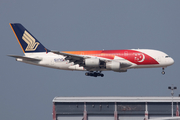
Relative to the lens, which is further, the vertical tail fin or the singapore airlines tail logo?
the singapore airlines tail logo

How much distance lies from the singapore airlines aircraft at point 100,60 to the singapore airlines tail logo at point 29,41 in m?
1.75

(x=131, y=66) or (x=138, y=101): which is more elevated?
(x=131, y=66)

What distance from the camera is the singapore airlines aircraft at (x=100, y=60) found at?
71.2 metres

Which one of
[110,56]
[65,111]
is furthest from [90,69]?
[65,111]

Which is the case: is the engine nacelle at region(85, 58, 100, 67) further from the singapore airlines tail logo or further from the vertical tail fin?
the singapore airlines tail logo

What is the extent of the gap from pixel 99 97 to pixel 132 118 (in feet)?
28.1

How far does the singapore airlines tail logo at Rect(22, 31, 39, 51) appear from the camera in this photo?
79500mm

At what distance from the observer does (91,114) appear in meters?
72.6

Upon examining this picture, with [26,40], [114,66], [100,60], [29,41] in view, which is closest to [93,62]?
[100,60]

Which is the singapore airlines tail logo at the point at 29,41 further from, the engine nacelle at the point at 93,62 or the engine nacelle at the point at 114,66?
the engine nacelle at the point at 114,66

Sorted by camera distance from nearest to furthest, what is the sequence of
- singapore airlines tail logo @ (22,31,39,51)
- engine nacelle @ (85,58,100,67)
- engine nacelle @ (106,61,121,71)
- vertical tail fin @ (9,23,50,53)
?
engine nacelle @ (106,61,121,71), engine nacelle @ (85,58,100,67), vertical tail fin @ (9,23,50,53), singapore airlines tail logo @ (22,31,39,51)

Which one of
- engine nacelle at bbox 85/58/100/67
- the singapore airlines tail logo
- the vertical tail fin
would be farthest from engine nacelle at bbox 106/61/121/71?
the singapore airlines tail logo

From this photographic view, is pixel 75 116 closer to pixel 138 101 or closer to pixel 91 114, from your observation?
pixel 91 114

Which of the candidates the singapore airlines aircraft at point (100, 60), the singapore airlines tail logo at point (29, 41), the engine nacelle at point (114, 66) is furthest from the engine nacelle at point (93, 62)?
the singapore airlines tail logo at point (29, 41)
